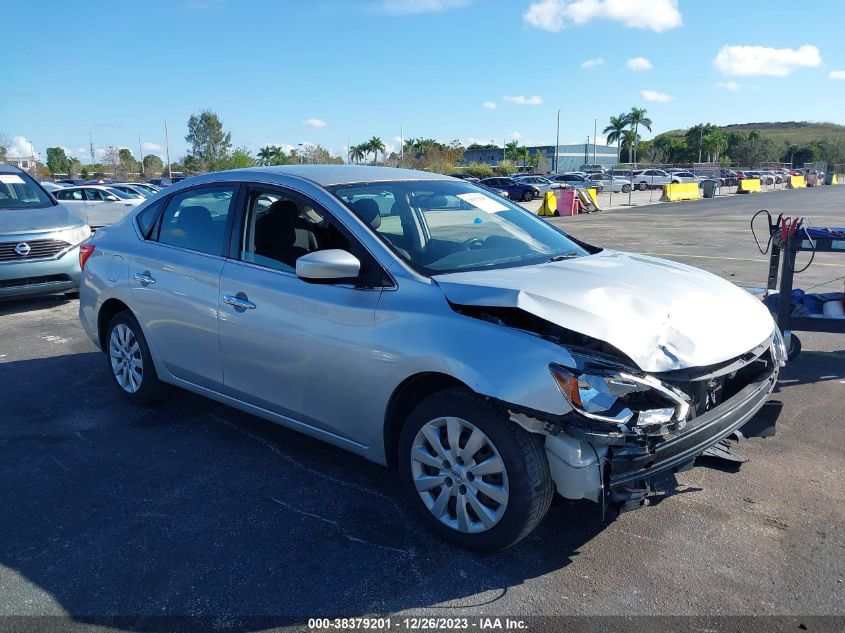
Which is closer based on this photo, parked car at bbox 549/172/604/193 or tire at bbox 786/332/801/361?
tire at bbox 786/332/801/361

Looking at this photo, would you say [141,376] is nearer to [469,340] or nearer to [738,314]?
[469,340]

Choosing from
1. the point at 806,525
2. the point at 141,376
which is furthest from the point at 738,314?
the point at 141,376

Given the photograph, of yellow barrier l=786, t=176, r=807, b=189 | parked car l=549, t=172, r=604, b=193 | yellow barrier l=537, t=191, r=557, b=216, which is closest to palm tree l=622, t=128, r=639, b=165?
yellow barrier l=786, t=176, r=807, b=189

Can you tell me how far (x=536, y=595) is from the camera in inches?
114

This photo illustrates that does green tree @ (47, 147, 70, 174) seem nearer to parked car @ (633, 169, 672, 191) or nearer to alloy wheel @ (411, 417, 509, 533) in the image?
parked car @ (633, 169, 672, 191)

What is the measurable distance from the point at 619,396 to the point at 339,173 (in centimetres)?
231

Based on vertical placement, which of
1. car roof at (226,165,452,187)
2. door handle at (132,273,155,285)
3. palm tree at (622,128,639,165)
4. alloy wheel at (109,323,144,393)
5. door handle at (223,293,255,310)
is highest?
palm tree at (622,128,639,165)

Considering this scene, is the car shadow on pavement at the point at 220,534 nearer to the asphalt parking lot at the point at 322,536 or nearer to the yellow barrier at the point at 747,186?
the asphalt parking lot at the point at 322,536

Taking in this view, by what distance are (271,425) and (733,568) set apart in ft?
9.91

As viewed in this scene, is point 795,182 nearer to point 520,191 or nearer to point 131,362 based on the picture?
point 520,191

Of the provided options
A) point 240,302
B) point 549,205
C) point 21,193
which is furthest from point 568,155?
point 240,302

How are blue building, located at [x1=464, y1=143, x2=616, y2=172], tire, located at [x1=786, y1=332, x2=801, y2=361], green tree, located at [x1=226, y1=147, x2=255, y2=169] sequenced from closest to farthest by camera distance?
tire, located at [x1=786, y1=332, x2=801, y2=361] < green tree, located at [x1=226, y1=147, x2=255, y2=169] < blue building, located at [x1=464, y1=143, x2=616, y2=172]

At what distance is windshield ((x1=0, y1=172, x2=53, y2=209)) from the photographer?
9586mm

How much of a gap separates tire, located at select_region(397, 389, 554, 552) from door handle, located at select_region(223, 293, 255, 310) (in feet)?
4.20
